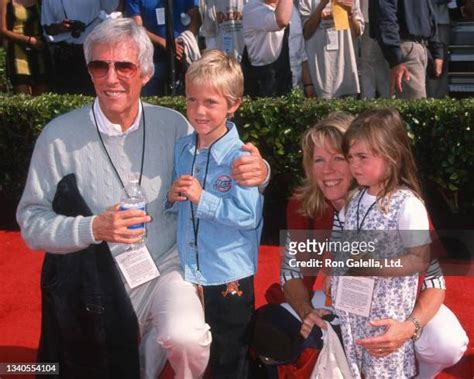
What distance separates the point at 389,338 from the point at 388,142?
77cm

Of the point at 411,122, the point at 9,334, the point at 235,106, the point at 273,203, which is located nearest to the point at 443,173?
the point at 411,122

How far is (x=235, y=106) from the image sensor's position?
338cm

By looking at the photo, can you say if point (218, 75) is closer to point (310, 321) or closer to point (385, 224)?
point (385, 224)

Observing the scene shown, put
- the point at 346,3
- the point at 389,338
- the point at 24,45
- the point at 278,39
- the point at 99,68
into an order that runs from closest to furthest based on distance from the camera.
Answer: the point at 389,338 → the point at 99,68 → the point at 346,3 → the point at 278,39 → the point at 24,45

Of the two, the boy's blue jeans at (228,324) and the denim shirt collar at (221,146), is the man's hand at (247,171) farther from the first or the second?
the boy's blue jeans at (228,324)

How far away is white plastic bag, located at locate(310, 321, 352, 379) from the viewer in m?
3.07

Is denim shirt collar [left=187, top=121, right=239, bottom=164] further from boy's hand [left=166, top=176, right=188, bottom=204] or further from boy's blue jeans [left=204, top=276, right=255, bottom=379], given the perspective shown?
boy's blue jeans [left=204, top=276, right=255, bottom=379]

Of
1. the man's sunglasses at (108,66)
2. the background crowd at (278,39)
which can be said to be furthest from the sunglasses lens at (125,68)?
the background crowd at (278,39)

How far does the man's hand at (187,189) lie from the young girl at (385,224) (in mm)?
632

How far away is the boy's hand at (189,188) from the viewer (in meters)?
3.13

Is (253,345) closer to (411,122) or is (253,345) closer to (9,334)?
(9,334)

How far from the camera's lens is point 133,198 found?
10.5 ft

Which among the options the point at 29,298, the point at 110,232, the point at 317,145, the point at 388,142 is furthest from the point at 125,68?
the point at 29,298

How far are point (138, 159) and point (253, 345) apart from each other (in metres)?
0.97
